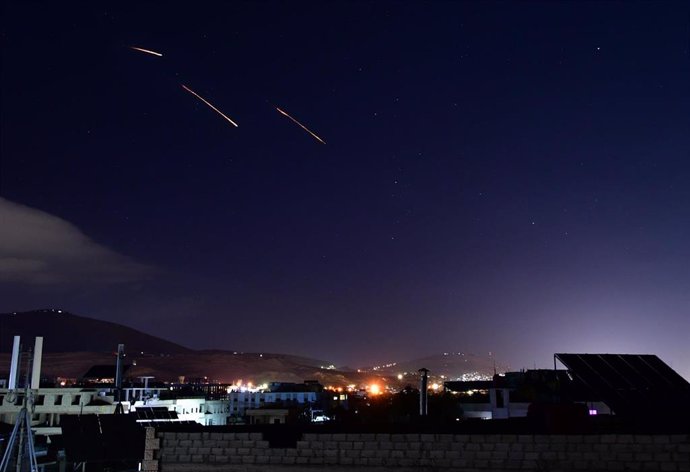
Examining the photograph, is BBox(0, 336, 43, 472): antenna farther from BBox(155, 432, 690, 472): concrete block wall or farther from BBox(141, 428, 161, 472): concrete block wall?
BBox(155, 432, 690, 472): concrete block wall

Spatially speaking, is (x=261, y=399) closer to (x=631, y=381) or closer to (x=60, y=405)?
(x=60, y=405)

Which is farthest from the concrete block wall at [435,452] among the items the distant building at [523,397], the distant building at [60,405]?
the distant building at [60,405]

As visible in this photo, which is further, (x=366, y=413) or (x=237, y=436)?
(x=366, y=413)

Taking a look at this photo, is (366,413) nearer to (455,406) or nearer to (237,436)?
(455,406)

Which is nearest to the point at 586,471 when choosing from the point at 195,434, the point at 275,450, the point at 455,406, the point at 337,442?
the point at 337,442

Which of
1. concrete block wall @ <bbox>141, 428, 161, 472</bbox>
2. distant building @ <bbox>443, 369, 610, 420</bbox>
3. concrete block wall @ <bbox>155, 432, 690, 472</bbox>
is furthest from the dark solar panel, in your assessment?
concrete block wall @ <bbox>141, 428, 161, 472</bbox>
